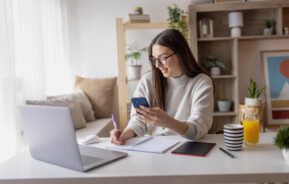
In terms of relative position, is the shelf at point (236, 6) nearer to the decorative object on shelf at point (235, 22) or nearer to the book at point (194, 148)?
the decorative object on shelf at point (235, 22)

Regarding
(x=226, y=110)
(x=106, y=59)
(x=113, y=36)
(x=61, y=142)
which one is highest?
(x=113, y=36)

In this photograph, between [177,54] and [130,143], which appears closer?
[130,143]

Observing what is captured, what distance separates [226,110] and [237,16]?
1012mm

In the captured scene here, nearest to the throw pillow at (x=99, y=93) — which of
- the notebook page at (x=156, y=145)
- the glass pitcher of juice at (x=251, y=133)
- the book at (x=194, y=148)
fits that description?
the notebook page at (x=156, y=145)

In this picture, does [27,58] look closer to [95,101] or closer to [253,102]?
[95,101]

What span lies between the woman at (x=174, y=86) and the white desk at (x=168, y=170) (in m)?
0.35

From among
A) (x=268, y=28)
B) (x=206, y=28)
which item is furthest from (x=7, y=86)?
(x=268, y=28)

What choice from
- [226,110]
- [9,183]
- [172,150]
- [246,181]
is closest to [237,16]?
[226,110]

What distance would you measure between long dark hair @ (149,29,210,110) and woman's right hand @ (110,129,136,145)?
347mm

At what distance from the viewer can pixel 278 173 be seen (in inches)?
36.3

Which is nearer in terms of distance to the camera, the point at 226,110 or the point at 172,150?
the point at 172,150

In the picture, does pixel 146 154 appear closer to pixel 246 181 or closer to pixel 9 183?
pixel 246 181

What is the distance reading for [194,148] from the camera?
120 cm

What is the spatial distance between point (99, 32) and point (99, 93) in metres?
0.81
